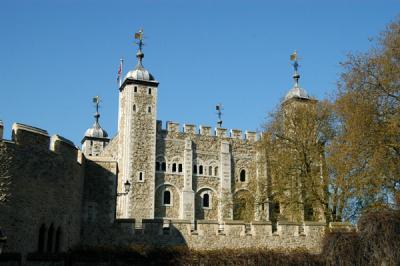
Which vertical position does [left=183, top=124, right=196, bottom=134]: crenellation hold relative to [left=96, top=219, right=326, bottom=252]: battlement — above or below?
above

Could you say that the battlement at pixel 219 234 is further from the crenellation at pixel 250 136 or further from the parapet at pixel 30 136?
the crenellation at pixel 250 136

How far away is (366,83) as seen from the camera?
2005cm

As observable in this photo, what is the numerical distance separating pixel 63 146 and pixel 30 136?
1.29 m

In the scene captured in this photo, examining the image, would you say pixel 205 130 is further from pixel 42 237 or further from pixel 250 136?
pixel 42 237

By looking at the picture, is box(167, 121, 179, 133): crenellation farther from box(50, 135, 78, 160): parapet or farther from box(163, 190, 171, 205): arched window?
box(50, 135, 78, 160): parapet

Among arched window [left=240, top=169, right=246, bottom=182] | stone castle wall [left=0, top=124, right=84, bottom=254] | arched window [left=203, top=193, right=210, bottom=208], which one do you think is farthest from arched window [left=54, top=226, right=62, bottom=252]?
arched window [left=240, top=169, right=246, bottom=182]

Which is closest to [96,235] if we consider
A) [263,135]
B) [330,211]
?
[330,211]

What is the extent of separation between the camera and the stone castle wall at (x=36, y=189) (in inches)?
532

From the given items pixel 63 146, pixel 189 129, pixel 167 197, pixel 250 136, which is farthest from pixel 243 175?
pixel 63 146

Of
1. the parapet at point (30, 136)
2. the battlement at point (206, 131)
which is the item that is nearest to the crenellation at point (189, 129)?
the battlement at point (206, 131)

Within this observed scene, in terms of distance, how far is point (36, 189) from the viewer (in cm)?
1427

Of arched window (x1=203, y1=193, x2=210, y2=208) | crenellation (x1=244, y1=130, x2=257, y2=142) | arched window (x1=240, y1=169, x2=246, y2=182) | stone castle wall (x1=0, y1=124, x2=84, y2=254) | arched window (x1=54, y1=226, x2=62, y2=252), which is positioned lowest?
arched window (x1=54, y1=226, x2=62, y2=252)

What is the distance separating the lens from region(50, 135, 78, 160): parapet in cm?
1516

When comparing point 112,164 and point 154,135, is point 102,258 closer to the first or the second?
point 112,164
